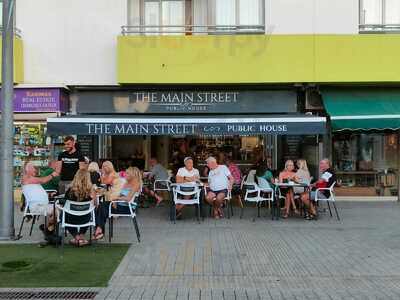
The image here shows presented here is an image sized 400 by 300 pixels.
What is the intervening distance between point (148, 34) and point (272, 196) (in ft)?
19.4

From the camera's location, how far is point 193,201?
11320 millimetres

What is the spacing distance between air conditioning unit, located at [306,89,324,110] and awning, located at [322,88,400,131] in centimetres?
24

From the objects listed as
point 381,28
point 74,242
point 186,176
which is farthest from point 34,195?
point 381,28

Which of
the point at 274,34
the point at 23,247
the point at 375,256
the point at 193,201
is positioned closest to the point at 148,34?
the point at 274,34

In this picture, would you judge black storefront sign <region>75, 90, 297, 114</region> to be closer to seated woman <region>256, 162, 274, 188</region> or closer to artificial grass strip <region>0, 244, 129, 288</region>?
seated woman <region>256, 162, 274, 188</region>

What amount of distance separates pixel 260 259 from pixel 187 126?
195 inches

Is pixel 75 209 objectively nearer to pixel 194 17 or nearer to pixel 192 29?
pixel 192 29

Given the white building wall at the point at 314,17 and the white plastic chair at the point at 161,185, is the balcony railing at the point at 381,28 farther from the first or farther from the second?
the white plastic chair at the point at 161,185

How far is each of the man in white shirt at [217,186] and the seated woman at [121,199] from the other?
2.54 metres

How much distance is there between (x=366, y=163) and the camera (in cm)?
1543

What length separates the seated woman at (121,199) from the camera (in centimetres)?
923

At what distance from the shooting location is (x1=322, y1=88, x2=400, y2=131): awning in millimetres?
13250

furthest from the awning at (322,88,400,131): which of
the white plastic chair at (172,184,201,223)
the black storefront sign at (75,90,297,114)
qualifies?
the white plastic chair at (172,184,201,223)

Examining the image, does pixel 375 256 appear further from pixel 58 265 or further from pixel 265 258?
pixel 58 265
